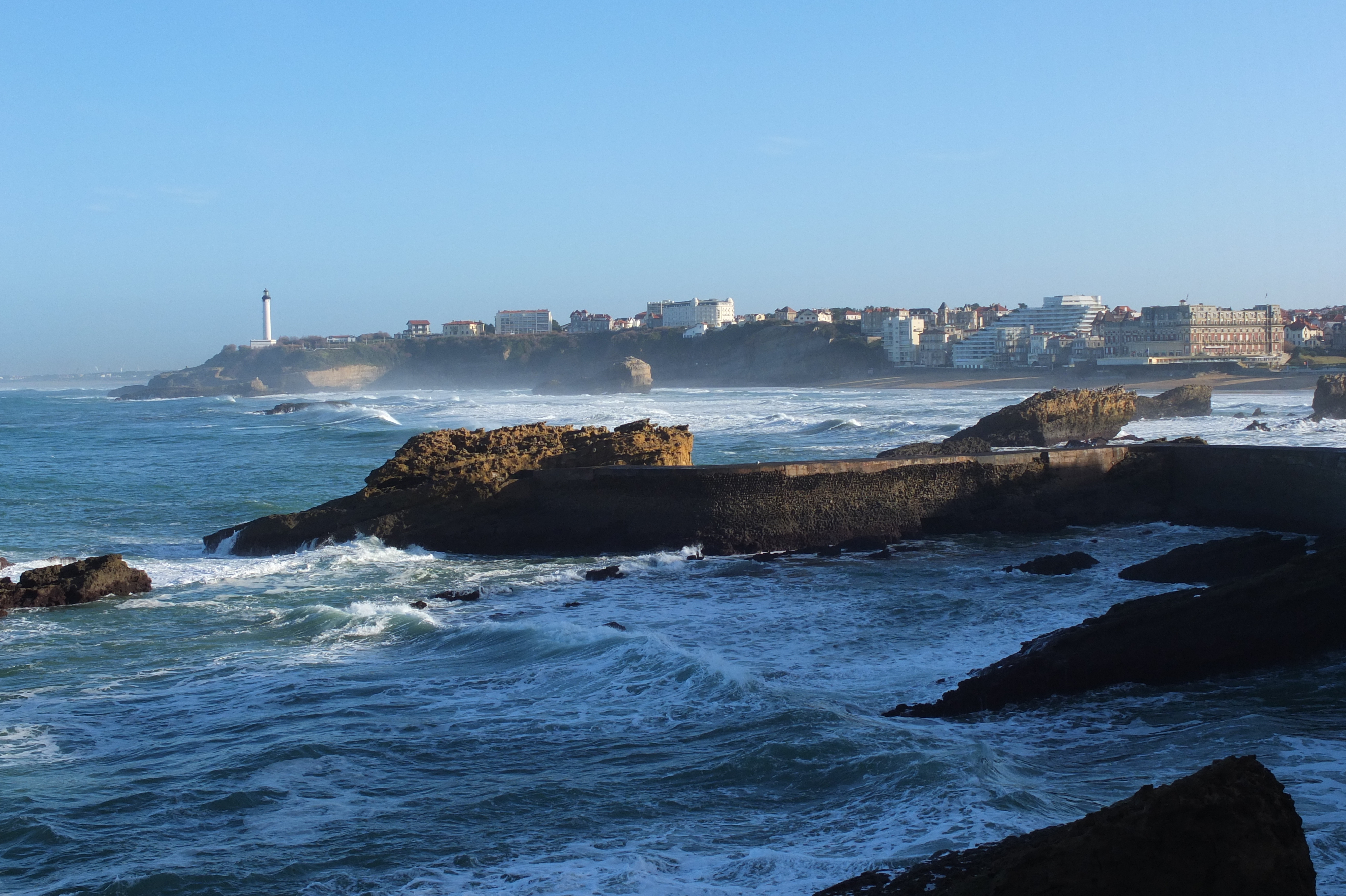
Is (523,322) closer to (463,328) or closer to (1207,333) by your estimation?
(463,328)

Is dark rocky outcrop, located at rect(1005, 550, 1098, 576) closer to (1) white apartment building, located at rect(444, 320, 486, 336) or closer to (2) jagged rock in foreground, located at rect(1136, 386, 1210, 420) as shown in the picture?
(2) jagged rock in foreground, located at rect(1136, 386, 1210, 420)

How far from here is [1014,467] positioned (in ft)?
59.8

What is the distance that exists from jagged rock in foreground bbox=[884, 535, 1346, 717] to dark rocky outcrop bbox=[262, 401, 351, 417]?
A: 5857cm

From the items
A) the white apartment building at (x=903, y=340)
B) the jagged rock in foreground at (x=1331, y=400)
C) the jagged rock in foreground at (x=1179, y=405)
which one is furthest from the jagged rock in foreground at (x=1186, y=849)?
the white apartment building at (x=903, y=340)

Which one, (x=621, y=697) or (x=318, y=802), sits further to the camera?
(x=621, y=697)

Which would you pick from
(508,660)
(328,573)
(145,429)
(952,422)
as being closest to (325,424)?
(145,429)

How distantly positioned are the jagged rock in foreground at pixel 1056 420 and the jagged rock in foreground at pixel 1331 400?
24.3ft

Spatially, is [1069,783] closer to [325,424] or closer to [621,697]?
[621,697]

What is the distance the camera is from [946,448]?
77.7ft

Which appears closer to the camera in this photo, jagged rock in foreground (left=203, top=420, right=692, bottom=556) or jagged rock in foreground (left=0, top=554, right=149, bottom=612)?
jagged rock in foreground (left=0, top=554, right=149, bottom=612)

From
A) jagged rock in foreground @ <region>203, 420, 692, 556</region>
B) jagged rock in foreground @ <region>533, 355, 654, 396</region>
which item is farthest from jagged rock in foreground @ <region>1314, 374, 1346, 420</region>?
jagged rock in foreground @ <region>533, 355, 654, 396</region>

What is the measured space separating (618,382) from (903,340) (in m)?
24.8

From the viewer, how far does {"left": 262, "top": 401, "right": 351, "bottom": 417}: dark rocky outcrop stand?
6475 cm

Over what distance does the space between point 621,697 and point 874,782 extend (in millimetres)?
2705
